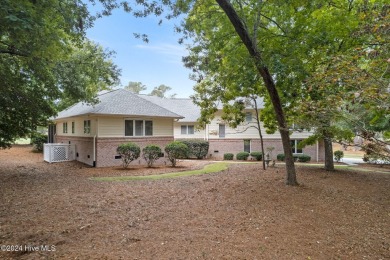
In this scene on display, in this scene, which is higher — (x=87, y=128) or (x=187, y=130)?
(x=187, y=130)

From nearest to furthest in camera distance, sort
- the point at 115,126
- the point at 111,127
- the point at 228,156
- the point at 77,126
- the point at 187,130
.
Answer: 1. the point at 111,127
2. the point at 115,126
3. the point at 77,126
4. the point at 228,156
5. the point at 187,130

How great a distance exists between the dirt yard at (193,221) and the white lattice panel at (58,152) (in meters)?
7.98

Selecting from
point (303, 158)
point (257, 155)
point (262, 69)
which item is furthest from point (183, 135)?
point (262, 69)

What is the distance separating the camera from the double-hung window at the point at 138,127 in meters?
16.8

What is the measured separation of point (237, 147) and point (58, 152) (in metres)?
15.4

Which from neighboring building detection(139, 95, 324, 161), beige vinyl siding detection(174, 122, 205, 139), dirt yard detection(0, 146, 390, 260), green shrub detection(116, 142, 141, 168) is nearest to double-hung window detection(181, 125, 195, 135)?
neighboring building detection(139, 95, 324, 161)

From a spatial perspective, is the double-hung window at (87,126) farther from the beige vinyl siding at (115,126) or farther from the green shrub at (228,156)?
the green shrub at (228,156)

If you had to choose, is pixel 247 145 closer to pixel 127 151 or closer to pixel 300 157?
pixel 300 157

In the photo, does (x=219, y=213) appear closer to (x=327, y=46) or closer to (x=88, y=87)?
(x=327, y=46)

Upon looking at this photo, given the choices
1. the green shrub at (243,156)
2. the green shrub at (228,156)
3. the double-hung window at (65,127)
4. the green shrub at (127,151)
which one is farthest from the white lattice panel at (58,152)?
the green shrub at (243,156)

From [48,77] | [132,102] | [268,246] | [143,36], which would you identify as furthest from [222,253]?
[132,102]

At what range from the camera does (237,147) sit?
80.7 feet

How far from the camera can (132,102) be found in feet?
60.4

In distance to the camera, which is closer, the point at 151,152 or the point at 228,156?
the point at 151,152
